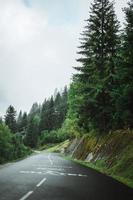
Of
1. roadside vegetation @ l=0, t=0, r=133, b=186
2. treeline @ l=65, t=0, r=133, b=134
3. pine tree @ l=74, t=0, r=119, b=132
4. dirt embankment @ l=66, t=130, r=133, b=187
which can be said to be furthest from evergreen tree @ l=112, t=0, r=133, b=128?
pine tree @ l=74, t=0, r=119, b=132

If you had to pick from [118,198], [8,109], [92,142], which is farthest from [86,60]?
[8,109]

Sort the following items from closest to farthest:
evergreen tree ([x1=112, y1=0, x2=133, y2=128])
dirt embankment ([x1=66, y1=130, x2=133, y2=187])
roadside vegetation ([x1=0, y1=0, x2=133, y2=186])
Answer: dirt embankment ([x1=66, y1=130, x2=133, y2=187])
evergreen tree ([x1=112, y1=0, x2=133, y2=128])
roadside vegetation ([x1=0, y1=0, x2=133, y2=186])

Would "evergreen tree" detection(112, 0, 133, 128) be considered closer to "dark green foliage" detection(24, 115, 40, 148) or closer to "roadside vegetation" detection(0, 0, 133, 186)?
"roadside vegetation" detection(0, 0, 133, 186)

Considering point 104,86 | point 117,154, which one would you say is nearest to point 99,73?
point 104,86

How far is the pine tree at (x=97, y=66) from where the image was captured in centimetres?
2881

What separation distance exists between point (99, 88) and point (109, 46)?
6184 mm

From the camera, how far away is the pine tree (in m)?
28.8

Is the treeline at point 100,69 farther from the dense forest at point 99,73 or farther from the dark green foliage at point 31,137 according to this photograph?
the dark green foliage at point 31,137

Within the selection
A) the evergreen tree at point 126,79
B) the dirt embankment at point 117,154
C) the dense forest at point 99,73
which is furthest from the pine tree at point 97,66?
the evergreen tree at point 126,79

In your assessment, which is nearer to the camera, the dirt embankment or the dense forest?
the dirt embankment

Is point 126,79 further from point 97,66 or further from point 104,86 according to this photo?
point 97,66

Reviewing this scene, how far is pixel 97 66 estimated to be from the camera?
31359mm

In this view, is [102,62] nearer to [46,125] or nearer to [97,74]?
[97,74]

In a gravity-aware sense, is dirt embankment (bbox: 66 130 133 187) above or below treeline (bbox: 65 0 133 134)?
below
